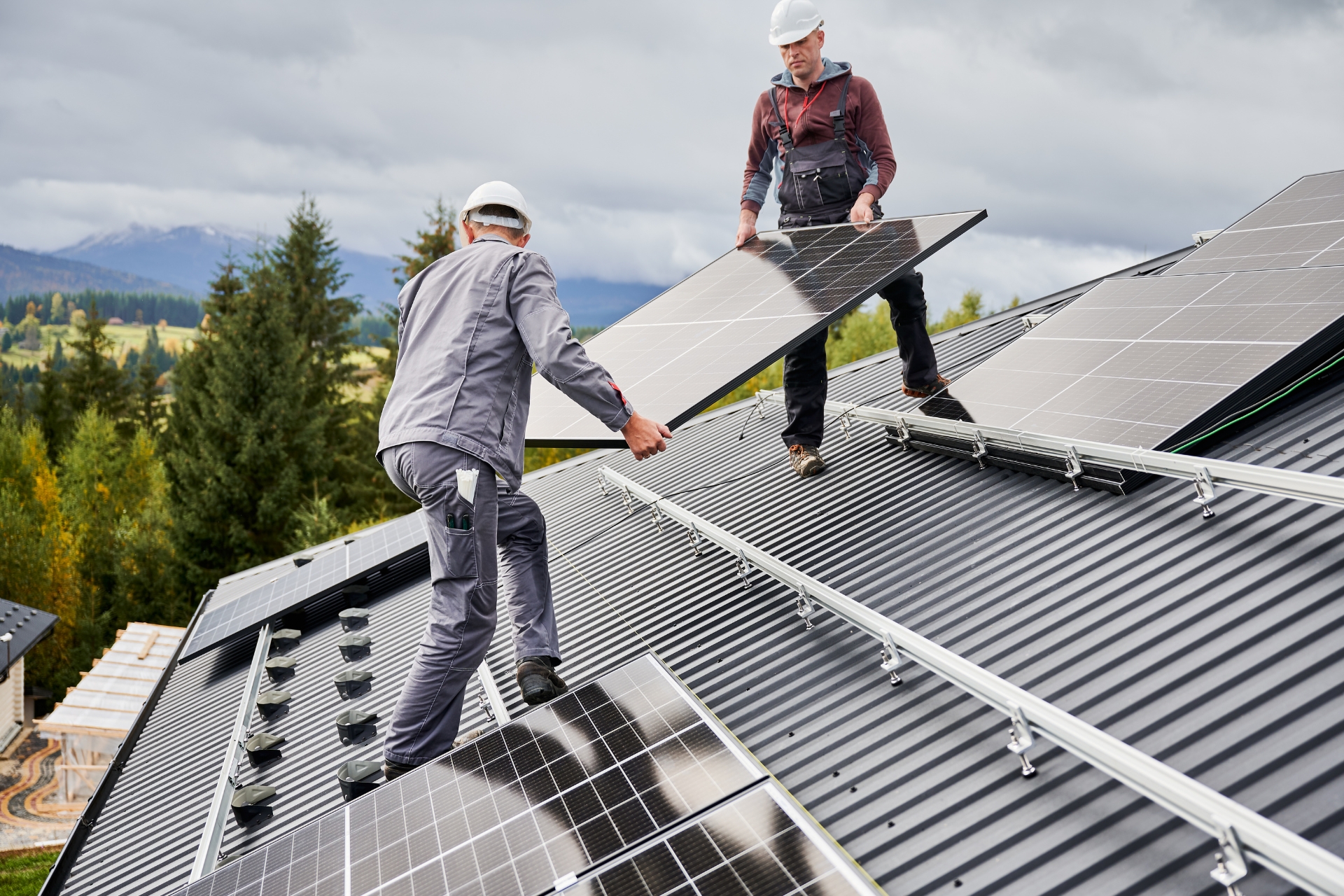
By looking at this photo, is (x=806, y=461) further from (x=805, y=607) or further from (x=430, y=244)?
(x=430, y=244)

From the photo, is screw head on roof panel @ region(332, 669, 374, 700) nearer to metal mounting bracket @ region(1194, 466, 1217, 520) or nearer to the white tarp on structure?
metal mounting bracket @ region(1194, 466, 1217, 520)

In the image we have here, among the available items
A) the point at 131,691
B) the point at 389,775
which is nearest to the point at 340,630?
the point at 389,775

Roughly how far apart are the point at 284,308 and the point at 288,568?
3055 cm

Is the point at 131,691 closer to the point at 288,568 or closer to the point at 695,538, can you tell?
the point at 288,568

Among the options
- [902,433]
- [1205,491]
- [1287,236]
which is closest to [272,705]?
[902,433]

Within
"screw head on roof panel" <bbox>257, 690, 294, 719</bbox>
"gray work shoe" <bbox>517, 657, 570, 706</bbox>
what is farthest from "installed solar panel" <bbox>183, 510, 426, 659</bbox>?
"gray work shoe" <bbox>517, 657, 570, 706</bbox>

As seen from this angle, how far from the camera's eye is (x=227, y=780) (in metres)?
6.92

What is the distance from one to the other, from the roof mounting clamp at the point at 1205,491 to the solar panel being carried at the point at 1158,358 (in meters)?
0.52

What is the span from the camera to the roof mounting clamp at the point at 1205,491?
4.98 m

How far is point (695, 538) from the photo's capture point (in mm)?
7820

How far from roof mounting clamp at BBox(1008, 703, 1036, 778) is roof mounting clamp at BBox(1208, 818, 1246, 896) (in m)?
0.86

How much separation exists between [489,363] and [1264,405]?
4.77m

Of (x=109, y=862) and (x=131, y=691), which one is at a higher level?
(x=109, y=862)

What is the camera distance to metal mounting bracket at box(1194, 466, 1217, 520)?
4.98m
